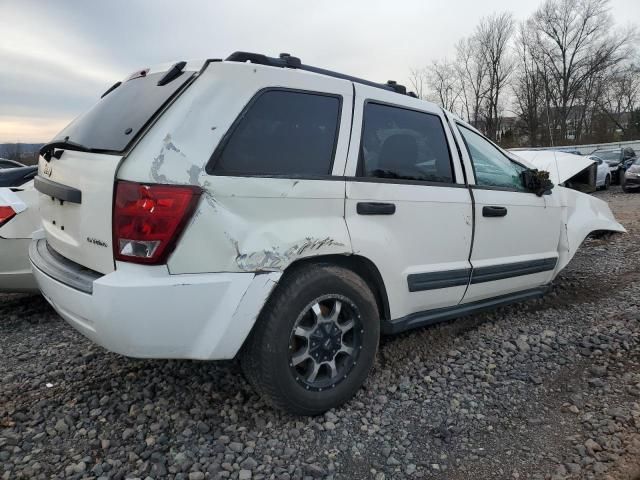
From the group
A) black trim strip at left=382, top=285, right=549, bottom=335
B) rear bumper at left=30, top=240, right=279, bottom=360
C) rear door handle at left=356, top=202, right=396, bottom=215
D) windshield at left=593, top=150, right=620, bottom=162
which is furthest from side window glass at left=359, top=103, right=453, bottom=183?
windshield at left=593, top=150, right=620, bottom=162

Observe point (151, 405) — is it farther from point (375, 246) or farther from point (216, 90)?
point (216, 90)

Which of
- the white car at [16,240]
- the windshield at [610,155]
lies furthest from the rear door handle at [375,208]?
the windshield at [610,155]

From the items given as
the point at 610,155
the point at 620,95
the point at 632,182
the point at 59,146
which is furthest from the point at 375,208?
the point at 620,95

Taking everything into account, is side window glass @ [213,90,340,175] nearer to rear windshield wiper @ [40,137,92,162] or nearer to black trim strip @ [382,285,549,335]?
rear windshield wiper @ [40,137,92,162]

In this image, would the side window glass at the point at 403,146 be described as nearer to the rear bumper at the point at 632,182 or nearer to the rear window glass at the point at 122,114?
the rear window glass at the point at 122,114

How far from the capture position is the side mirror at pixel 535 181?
3727 mm

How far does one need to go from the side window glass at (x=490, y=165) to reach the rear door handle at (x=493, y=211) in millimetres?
183

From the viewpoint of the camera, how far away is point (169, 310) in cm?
210

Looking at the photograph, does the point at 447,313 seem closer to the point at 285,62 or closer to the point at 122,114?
the point at 285,62

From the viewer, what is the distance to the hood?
4656 mm

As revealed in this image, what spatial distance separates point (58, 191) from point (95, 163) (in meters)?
0.37

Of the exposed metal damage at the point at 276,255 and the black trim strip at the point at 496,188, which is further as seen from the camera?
the black trim strip at the point at 496,188

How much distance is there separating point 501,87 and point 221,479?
52877 millimetres

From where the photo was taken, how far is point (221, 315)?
2.18m
